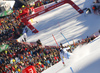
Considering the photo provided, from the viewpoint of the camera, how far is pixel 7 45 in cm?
1547

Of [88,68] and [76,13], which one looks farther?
[76,13]

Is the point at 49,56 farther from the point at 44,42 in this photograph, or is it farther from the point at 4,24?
the point at 4,24

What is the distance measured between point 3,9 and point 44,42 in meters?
9.27

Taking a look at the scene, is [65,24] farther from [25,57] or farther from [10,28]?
[10,28]

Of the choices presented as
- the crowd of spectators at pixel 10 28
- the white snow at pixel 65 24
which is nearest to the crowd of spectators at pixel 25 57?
the white snow at pixel 65 24

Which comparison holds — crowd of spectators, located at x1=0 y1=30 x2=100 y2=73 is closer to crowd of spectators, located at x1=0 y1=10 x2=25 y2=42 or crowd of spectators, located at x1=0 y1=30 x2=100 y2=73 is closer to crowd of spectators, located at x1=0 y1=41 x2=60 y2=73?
crowd of spectators, located at x1=0 y1=41 x2=60 y2=73

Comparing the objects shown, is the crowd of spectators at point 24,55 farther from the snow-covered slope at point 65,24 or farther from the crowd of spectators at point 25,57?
the snow-covered slope at point 65,24

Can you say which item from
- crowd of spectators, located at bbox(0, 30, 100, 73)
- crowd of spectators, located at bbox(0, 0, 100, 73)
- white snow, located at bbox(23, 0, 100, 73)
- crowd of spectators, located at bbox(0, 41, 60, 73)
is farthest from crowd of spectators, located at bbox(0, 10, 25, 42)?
crowd of spectators, located at bbox(0, 41, 60, 73)

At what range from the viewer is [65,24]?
16.4m

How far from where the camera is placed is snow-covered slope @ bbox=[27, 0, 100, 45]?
14.8 metres

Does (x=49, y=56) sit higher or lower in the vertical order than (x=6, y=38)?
higher

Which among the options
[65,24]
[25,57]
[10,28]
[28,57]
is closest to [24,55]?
[25,57]

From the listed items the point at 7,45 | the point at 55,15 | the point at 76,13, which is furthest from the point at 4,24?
the point at 76,13

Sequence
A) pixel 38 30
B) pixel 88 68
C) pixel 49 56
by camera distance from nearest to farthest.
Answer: pixel 88 68 < pixel 49 56 < pixel 38 30
